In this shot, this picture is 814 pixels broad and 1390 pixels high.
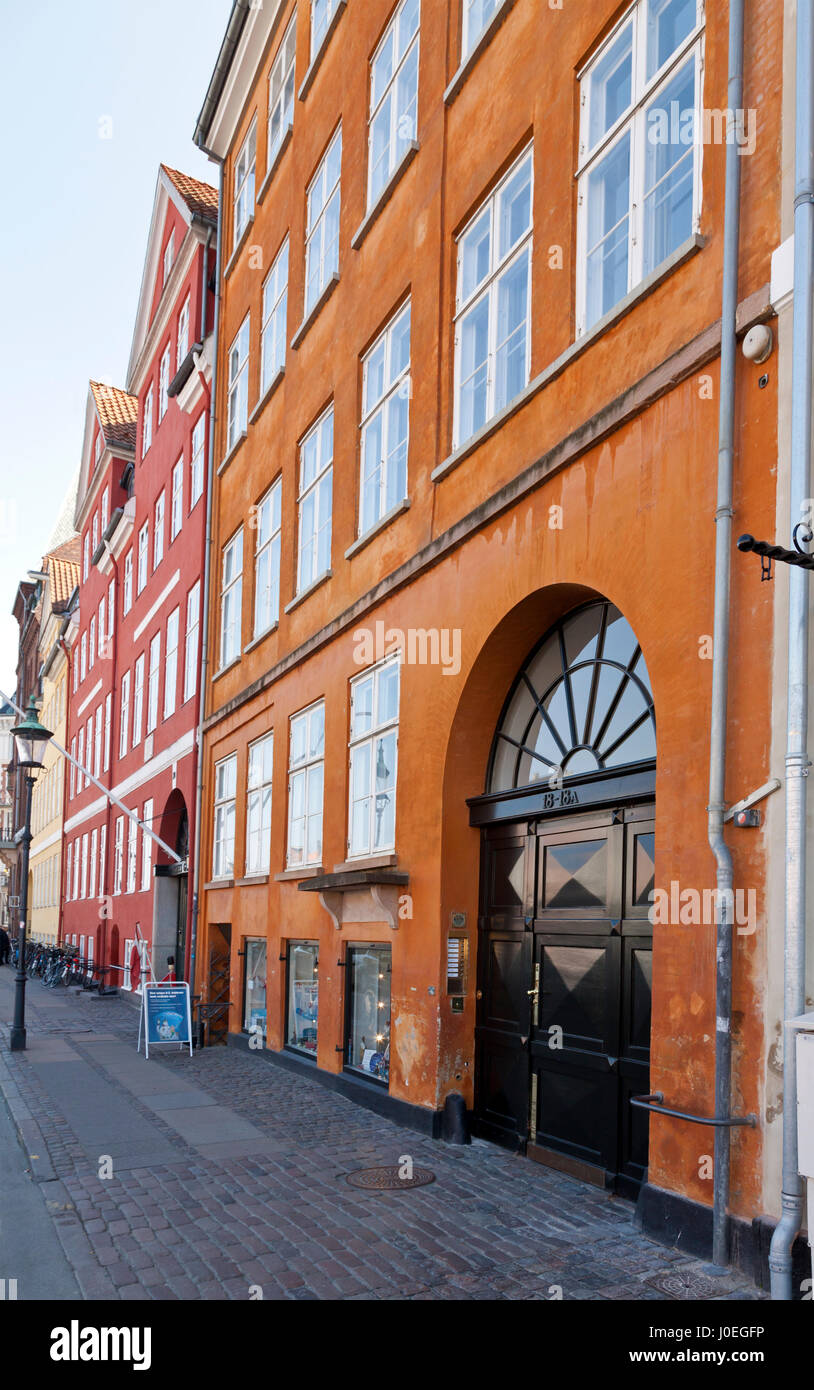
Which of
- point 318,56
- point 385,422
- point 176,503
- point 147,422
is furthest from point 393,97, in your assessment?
point 147,422

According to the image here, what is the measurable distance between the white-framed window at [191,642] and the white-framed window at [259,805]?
4.77 metres

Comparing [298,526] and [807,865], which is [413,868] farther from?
[298,526]

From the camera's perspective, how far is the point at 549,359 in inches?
355

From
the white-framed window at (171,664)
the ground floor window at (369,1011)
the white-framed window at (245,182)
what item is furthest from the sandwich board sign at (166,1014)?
the white-framed window at (245,182)

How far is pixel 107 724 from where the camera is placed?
35.5 m

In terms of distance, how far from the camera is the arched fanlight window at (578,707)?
8227mm

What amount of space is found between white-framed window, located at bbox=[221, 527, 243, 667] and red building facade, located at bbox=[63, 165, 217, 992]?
100cm

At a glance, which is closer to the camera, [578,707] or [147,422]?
[578,707]

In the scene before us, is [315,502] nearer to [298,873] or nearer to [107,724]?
[298,873]

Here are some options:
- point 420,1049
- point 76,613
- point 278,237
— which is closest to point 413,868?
point 420,1049

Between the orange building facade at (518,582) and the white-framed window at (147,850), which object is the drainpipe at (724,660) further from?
the white-framed window at (147,850)

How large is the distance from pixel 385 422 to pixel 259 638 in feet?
18.4

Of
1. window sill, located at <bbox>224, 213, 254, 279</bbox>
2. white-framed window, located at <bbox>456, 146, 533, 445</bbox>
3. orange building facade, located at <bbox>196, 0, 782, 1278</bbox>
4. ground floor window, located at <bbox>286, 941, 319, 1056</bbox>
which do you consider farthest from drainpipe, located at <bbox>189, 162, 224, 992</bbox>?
white-framed window, located at <bbox>456, 146, 533, 445</bbox>

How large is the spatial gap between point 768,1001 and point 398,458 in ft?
25.8
